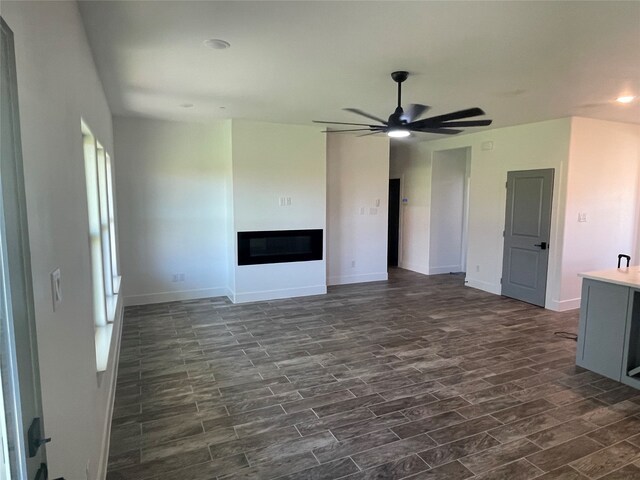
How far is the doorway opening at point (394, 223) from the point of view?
29.2ft

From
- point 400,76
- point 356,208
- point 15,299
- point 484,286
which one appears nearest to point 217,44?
point 400,76

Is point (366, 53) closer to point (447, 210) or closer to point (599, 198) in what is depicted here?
point (599, 198)

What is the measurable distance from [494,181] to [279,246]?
12.1 feet

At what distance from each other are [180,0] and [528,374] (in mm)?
3993

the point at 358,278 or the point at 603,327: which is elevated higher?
the point at 603,327

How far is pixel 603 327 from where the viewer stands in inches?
141

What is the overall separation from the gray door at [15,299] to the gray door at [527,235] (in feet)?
20.0

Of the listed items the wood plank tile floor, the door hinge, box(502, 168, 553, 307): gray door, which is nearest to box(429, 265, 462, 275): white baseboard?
box(502, 168, 553, 307): gray door

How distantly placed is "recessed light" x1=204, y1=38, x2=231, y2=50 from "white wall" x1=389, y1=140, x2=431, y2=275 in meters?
5.81

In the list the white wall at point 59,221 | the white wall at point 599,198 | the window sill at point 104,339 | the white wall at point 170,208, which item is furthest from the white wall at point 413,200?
the white wall at point 59,221

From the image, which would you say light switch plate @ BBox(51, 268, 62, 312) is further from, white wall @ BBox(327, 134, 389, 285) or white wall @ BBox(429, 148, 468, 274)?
white wall @ BBox(429, 148, 468, 274)

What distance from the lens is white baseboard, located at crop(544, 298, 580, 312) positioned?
18.4 ft

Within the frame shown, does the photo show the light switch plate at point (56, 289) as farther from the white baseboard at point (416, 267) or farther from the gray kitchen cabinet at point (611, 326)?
the white baseboard at point (416, 267)

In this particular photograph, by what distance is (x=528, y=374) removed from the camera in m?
3.61
